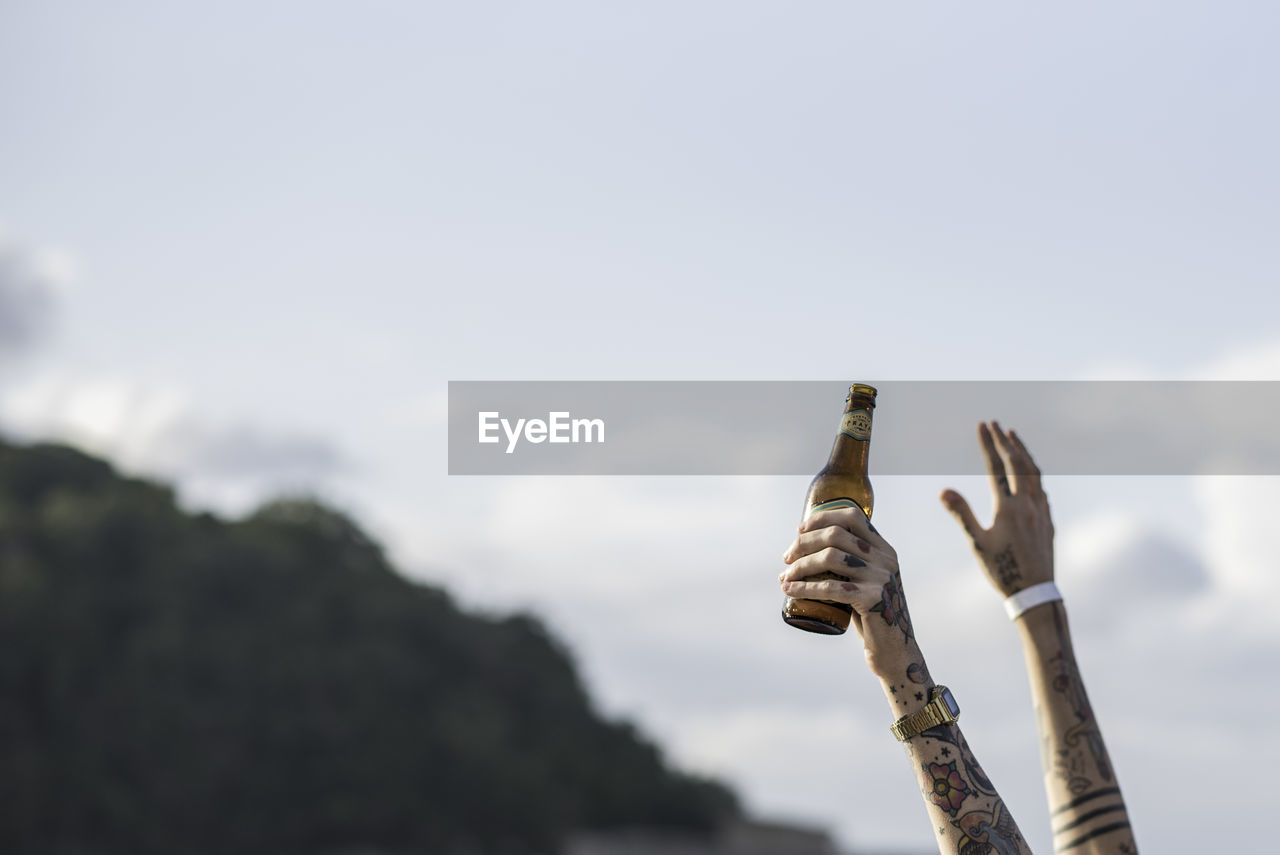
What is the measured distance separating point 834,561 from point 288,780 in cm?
4408

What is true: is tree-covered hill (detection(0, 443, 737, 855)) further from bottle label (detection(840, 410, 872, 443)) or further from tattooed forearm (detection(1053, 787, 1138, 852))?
bottle label (detection(840, 410, 872, 443))

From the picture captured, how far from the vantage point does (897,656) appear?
116 inches

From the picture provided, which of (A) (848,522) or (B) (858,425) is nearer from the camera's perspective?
(A) (848,522)

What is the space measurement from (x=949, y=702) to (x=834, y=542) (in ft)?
1.62

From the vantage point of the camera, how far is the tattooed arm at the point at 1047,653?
12.6 ft

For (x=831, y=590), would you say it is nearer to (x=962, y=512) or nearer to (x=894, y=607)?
(x=894, y=607)

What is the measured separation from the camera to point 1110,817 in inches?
149

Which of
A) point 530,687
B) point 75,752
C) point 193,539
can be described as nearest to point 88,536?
point 193,539

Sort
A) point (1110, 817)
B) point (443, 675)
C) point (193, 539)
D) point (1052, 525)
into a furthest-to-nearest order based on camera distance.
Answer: point (443, 675) → point (193, 539) → point (1052, 525) → point (1110, 817)

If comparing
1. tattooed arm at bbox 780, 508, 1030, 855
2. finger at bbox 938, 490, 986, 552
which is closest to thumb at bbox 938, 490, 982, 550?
finger at bbox 938, 490, 986, 552

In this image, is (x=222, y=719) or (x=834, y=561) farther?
(x=222, y=719)

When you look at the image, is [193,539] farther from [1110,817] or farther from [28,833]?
[1110,817]

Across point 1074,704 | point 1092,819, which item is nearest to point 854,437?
point 1074,704

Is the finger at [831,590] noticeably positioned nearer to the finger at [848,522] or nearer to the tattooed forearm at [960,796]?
the finger at [848,522]
